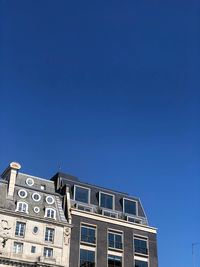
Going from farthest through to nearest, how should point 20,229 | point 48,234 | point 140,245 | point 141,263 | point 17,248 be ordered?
point 140,245 → point 141,263 → point 48,234 → point 20,229 → point 17,248

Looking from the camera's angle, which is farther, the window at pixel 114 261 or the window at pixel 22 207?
the window at pixel 114 261

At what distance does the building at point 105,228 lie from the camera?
251 ft

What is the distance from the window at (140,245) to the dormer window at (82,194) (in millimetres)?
12917

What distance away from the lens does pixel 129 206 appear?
293ft

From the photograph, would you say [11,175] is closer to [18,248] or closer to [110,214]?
[18,248]

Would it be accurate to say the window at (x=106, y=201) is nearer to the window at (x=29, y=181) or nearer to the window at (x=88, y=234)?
the window at (x=88, y=234)

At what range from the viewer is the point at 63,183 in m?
84.9

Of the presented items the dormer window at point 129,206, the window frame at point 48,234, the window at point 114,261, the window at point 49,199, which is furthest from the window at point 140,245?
the window at point 49,199

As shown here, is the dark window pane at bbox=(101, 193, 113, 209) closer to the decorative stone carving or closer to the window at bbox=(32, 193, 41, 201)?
the decorative stone carving

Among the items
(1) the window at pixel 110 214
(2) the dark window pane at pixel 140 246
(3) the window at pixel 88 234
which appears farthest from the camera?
(1) the window at pixel 110 214

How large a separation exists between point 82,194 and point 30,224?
14975 millimetres

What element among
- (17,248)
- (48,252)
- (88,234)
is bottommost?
(17,248)

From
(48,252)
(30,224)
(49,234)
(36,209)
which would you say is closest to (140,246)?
(49,234)

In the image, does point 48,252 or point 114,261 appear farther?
point 114,261
